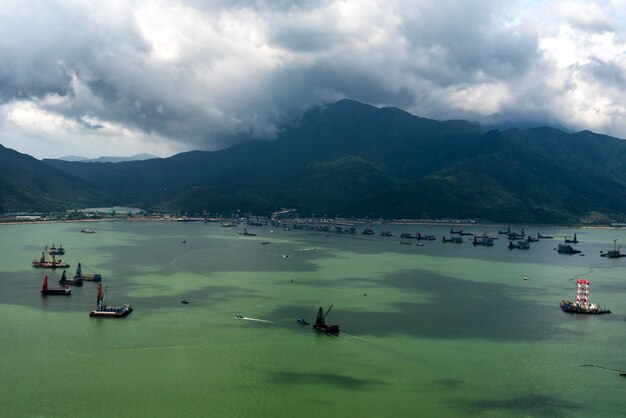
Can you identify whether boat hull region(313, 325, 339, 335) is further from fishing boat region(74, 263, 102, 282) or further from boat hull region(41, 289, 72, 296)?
fishing boat region(74, 263, 102, 282)

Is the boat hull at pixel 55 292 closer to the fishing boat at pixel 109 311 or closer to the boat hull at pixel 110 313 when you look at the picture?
the fishing boat at pixel 109 311

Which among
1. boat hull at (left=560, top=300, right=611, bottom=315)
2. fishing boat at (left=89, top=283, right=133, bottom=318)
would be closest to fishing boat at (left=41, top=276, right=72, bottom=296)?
fishing boat at (left=89, top=283, right=133, bottom=318)

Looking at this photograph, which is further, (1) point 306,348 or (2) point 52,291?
(2) point 52,291

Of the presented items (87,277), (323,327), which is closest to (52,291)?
(87,277)

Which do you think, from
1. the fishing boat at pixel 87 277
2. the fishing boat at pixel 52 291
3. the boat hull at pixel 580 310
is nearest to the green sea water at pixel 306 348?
the fishing boat at pixel 52 291

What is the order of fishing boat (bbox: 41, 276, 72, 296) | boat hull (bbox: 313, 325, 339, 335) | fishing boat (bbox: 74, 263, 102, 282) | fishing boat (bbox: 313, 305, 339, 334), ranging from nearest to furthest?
boat hull (bbox: 313, 325, 339, 335)
fishing boat (bbox: 313, 305, 339, 334)
fishing boat (bbox: 41, 276, 72, 296)
fishing boat (bbox: 74, 263, 102, 282)

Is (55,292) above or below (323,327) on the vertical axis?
below

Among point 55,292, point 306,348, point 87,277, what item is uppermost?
point 87,277

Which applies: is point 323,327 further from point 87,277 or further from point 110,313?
point 87,277

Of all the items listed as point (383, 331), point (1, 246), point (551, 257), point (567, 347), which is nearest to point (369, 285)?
point (383, 331)
